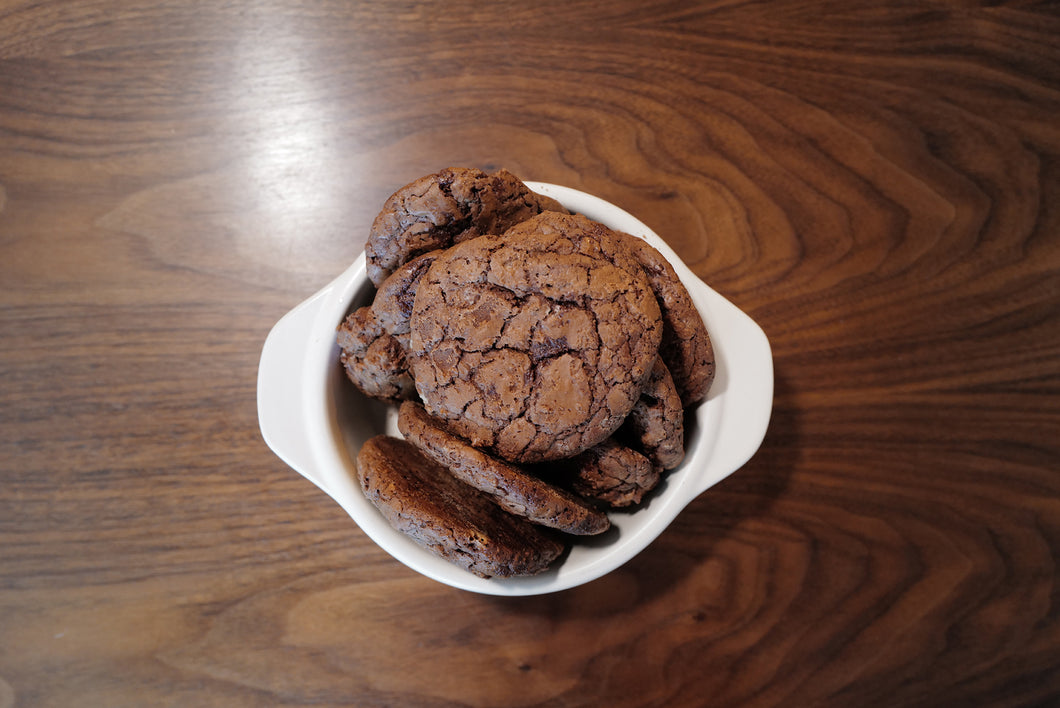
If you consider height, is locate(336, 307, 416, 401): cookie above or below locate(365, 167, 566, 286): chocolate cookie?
below

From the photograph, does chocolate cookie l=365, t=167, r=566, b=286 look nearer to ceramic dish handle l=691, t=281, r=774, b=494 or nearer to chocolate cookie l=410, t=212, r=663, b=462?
chocolate cookie l=410, t=212, r=663, b=462

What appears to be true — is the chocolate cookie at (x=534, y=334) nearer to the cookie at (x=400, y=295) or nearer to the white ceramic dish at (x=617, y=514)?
the cookie at (x=400, y=295)

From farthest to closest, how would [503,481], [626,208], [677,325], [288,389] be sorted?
[626,208], [288,389], [677,325], [503,481]

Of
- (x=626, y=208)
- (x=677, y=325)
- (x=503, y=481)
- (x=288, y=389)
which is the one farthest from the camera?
(x=626, y=208)

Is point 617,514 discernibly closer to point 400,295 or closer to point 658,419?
point 658,419

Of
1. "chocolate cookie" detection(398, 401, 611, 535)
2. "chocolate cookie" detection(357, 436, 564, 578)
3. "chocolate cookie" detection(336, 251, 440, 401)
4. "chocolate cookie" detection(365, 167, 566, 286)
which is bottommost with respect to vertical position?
"chocolate cookie" detection(357, 436, 564, 578)

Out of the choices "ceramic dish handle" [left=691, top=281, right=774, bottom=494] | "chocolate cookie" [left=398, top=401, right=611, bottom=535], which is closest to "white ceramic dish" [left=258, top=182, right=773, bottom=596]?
"ceramic dish handle" [left=691, top=281, right=774, bottom=494]

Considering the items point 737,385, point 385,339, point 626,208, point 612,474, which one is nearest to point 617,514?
point 612,474
